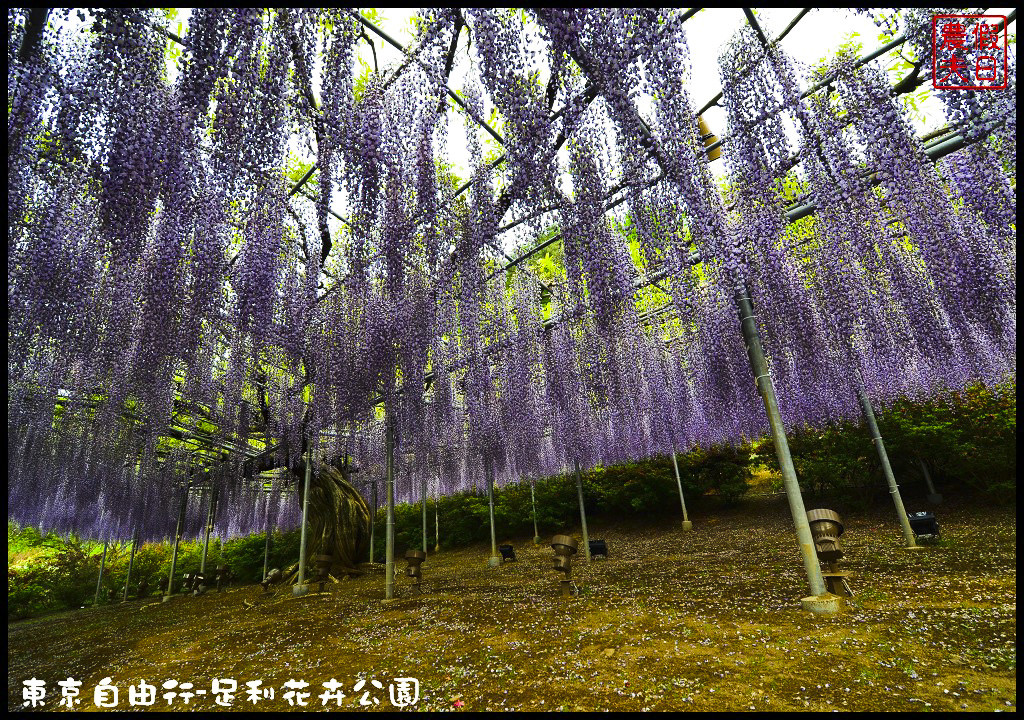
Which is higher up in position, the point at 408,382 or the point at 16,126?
the point at 16,126

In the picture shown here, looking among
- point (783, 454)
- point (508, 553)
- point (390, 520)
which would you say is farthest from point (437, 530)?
point (783, 454)

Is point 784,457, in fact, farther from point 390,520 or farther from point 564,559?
point 390,520

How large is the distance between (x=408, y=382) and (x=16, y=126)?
5297 millimetres

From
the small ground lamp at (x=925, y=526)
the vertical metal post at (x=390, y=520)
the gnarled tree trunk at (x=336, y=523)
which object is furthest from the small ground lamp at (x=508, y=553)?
the small ground lamp at (x=925, y=526)

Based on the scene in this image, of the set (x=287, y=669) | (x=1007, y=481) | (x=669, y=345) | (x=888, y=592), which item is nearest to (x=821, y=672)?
(x=888, y=592)

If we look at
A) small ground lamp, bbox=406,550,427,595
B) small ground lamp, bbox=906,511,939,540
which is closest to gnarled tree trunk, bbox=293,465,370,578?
small ground lamp, bbox=406,550,427,595

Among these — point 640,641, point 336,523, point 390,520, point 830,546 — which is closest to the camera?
point 640,641

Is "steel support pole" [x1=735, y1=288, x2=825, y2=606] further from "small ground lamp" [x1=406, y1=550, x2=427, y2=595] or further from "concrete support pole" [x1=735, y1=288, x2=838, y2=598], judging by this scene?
"small ground lamp" [x1=406, y1=550, x2=427, y2=595]

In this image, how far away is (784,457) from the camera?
4.71m

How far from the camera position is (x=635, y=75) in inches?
159

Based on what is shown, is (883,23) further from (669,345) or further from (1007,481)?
(1007,481)

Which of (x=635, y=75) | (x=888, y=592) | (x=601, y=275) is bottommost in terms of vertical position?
(x=888, y=592)

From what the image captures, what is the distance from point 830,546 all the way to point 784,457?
0.95 meters

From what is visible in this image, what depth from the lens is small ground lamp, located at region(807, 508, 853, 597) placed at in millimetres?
4493
